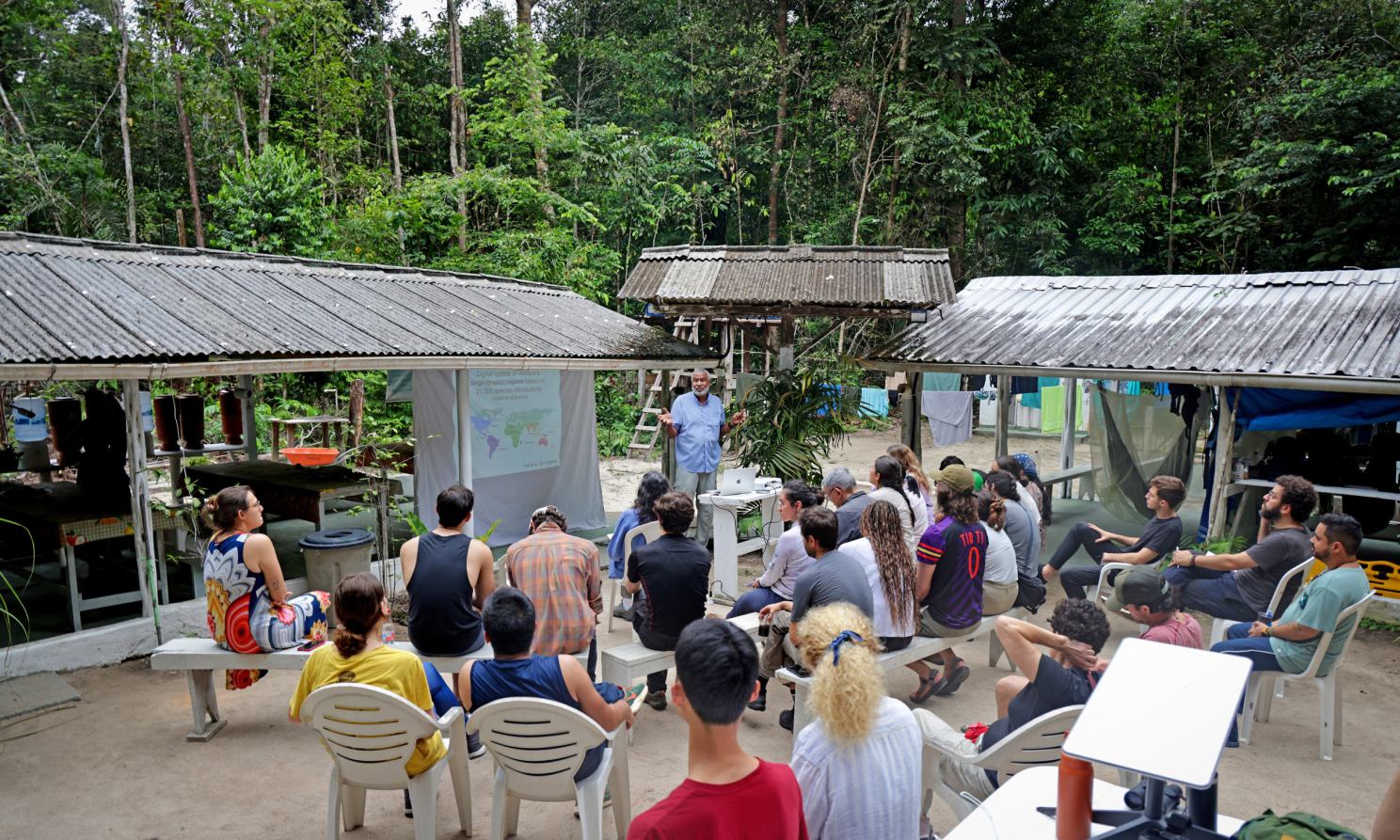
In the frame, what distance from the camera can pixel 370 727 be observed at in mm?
3547

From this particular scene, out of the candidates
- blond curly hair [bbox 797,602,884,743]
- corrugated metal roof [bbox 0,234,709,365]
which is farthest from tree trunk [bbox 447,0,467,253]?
blond curly hair [bbox 797,602,884,743]

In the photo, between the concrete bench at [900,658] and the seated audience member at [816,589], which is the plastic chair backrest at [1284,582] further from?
the seated audience member at [816,589]

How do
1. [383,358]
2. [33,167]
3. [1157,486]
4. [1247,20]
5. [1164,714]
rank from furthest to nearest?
[1247,20] < [33,167] < [383,358] < [1157,486] < [1164,714]

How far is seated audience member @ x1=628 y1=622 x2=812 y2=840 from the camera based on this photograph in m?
2.09

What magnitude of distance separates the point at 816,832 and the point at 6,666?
225 inches

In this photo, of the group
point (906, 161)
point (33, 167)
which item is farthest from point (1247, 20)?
point (33, 167)

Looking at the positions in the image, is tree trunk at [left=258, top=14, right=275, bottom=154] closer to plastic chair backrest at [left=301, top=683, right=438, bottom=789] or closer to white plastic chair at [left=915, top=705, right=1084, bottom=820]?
plastic chair backrest at [left=301, top=683, right=438, bottom=789]

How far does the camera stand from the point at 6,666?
5.76 m

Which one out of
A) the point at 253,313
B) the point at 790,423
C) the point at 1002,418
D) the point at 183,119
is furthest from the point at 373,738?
the point at 183,119

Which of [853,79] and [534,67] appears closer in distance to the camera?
[534,67]

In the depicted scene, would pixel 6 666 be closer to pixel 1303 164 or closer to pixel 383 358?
pixel 383 358

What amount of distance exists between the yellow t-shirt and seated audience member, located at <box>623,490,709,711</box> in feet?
4.75

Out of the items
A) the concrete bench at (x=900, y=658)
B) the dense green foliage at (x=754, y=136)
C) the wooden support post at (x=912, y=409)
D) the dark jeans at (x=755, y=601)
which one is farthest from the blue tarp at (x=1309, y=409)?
the dense green foliage at (x=754, y=136)

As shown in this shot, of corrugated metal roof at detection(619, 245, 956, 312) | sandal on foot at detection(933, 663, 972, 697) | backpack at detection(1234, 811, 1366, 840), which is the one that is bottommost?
sandal on foot at detection(933, 663, 972, 697)
